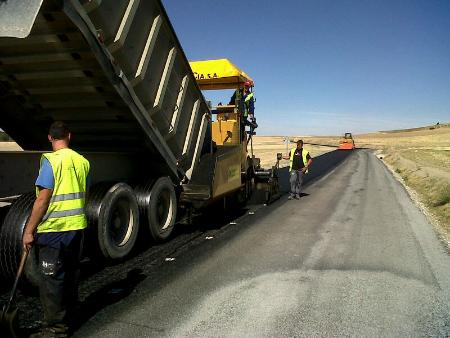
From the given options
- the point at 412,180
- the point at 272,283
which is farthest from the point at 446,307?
the point at 412,180

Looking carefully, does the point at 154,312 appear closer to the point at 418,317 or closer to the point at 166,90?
the point at 418,317

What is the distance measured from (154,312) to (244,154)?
628 cm

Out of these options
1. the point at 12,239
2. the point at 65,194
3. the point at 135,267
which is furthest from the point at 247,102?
the point at 65,194

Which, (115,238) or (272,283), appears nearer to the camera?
(272,283)

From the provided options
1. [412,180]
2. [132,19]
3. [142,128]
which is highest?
[132,19]

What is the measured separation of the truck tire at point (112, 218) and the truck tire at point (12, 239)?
0.84 metres

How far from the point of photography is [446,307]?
409 cm

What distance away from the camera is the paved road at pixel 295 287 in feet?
11.9

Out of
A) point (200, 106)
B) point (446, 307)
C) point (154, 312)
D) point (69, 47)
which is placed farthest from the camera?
point (200, 106)

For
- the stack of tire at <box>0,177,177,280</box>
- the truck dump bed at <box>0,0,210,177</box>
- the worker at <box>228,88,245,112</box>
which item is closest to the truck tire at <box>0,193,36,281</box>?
the stack of tire at <box>0,177,177,280</box>

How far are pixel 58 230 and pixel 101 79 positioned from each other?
7.63ft

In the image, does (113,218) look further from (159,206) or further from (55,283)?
(55,283)

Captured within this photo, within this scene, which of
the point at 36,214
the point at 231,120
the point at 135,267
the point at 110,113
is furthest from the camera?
the point at 231,120

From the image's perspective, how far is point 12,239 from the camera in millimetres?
4129
